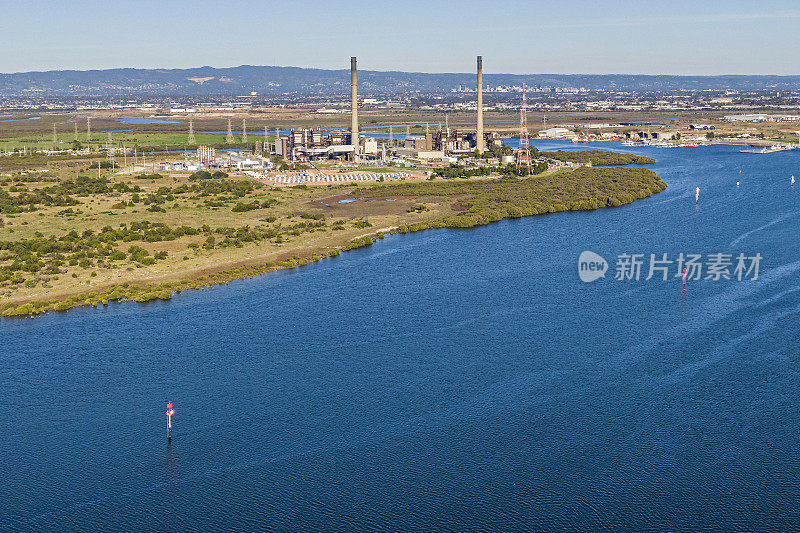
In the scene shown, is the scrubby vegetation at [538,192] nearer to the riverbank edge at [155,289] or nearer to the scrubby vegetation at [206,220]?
the scrubby vegetation at [206,220]

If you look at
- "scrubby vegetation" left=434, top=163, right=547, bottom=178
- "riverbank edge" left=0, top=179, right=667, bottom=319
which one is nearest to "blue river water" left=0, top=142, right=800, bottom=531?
"riverbank edge" left=0, top=179, right=667, bottom=319

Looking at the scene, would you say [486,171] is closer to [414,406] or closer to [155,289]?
[155,289]

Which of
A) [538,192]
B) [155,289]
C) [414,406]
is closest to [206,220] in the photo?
[155,289]

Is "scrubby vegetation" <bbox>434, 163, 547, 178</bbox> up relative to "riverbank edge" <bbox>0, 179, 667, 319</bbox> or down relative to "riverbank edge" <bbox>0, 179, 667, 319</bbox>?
up

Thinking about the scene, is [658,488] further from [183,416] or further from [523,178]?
[523,178]

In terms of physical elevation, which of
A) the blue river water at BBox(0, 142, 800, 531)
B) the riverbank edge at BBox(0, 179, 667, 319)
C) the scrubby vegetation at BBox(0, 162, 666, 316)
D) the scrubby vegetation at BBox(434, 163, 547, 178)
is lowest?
the blue river water at BBox(0, 142, 800, 531)

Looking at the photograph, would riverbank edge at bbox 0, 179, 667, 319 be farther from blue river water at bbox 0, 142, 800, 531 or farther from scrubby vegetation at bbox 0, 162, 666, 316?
blue river water at bbox 0, 142, 800, 531

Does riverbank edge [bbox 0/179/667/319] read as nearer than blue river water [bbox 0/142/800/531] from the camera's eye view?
No

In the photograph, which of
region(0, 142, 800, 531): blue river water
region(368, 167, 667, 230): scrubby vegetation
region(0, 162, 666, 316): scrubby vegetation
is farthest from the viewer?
region(368, 167, 667, 230): scrubby vegetation

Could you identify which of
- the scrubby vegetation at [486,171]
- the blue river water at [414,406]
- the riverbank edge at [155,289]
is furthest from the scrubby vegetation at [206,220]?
the blue river water at [414,406]

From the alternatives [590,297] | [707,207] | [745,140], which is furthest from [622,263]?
[745,140]
